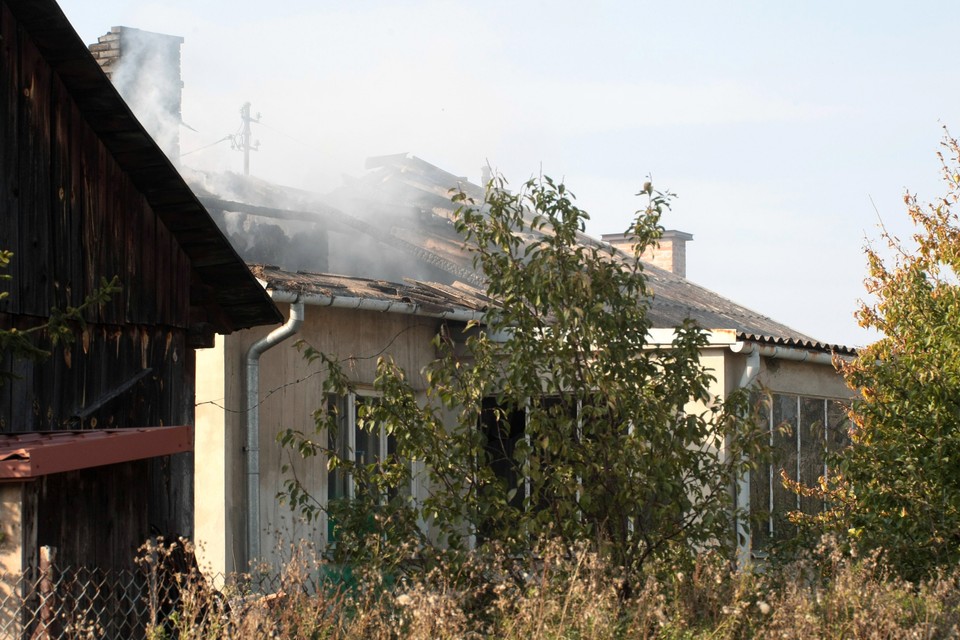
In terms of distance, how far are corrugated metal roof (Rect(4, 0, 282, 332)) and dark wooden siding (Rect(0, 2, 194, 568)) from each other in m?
0.07

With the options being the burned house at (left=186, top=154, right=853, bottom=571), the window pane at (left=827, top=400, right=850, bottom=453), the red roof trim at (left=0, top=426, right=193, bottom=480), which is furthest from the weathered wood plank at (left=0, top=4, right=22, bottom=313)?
the window pane at (left=827, top=400, right=850, bottom=453)

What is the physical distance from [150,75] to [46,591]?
58.5 ft

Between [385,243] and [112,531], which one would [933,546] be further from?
[385,243]

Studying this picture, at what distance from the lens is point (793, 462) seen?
1445 cm

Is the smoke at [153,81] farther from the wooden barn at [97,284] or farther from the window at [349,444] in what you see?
the wooden barn at [97,284]

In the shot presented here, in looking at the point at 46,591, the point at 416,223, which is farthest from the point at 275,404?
the point at 416,223

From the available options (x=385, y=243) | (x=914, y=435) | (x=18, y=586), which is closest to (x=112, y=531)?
(x=18, y=586)

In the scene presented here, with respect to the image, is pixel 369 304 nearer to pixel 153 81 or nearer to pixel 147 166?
pixel 147 166

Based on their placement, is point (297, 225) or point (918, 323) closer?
point (918, 323)

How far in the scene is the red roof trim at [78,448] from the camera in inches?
231

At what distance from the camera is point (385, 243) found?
2608cm

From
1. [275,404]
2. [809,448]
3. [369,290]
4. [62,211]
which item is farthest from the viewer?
[809,448]

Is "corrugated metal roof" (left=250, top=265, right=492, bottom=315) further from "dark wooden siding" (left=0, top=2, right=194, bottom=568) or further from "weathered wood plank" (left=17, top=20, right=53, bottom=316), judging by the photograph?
"weathered wood plank" (left=17, top=20, right=53, bottom=316)

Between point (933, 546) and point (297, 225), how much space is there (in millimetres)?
16668
